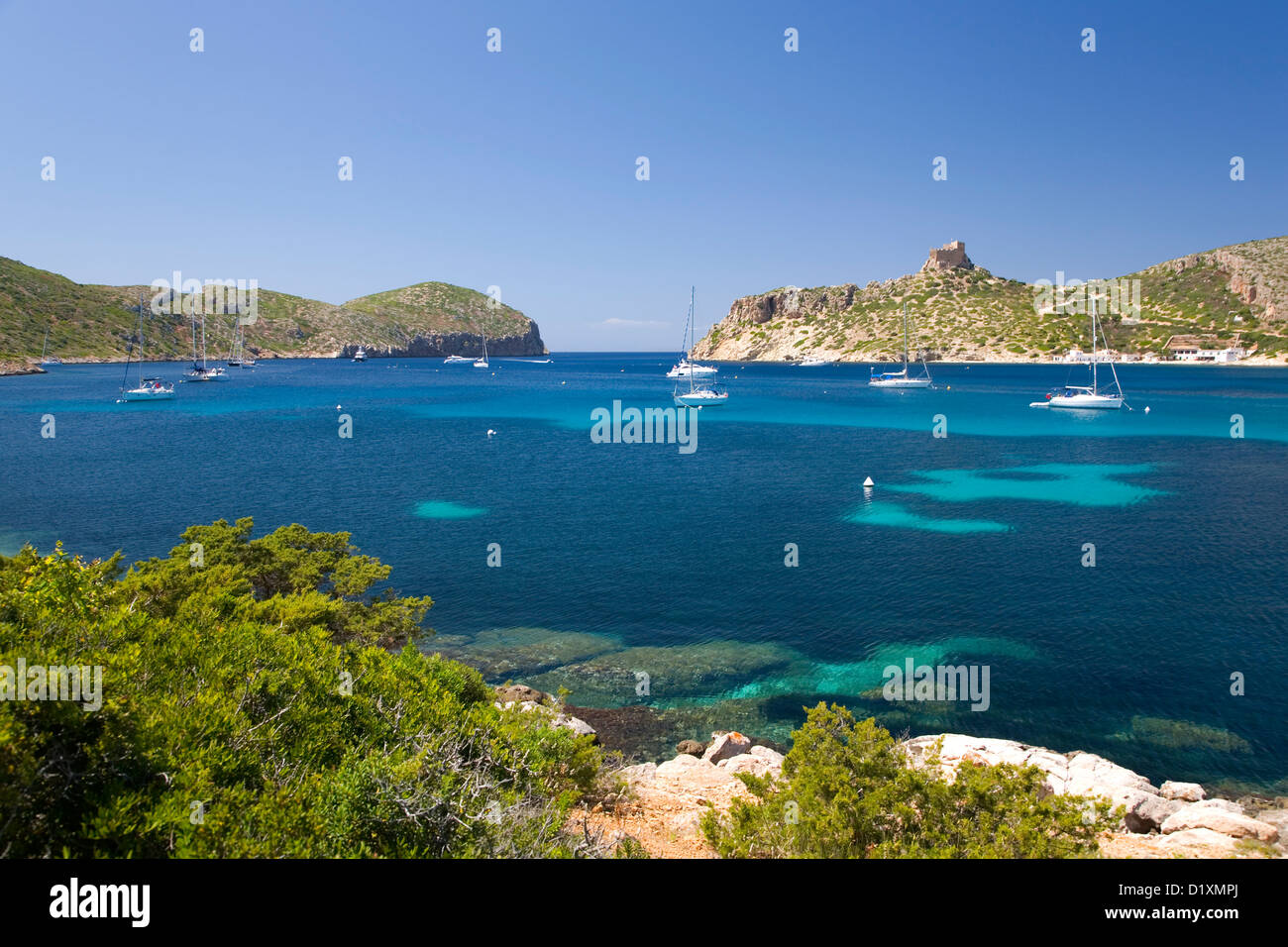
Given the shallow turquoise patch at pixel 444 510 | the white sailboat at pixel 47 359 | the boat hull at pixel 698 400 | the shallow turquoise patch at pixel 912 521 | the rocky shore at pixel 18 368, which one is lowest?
the shallow turquoise patch at pixel 912 521

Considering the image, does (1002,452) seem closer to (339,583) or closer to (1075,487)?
(1075,487)

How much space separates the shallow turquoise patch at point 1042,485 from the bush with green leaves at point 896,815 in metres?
33.0

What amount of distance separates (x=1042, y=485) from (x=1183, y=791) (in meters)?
33.1

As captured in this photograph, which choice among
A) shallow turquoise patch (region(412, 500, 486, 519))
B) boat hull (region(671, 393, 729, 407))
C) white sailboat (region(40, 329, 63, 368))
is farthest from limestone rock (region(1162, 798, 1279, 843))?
white sailboat (region(40, 329, 63, 368))

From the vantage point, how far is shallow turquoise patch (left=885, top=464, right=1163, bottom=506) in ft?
129

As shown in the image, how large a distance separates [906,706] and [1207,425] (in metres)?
67.9

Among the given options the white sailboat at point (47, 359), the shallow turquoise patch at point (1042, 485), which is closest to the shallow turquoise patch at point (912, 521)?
the shallow turquoise patch at point (1042, 485)

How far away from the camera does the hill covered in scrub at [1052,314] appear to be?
14462 cm

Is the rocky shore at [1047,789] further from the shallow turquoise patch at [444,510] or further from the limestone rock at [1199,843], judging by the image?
the shallow turquoise patch at [444,510]

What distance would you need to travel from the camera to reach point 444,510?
119 ft

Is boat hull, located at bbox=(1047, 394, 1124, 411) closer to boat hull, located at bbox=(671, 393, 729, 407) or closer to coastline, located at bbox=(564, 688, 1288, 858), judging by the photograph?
boat hull, located at bbox=(671, 393, 729, 407)

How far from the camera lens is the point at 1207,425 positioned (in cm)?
6544

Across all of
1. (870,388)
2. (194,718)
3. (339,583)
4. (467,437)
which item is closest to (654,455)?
(467,437)

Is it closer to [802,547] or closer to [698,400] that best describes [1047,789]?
[802,547]
